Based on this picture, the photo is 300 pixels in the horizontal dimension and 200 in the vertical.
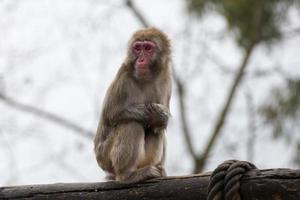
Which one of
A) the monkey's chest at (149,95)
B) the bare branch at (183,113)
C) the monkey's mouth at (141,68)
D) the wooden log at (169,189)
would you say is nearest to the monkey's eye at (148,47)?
the monkey's mouth at (141,68)

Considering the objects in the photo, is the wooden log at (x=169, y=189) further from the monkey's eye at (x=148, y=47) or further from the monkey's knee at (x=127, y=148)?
the monkey's eye at (x=148, y=47)

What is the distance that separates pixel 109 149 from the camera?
629cm

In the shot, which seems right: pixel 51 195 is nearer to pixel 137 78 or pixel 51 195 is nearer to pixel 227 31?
pixel 137 78

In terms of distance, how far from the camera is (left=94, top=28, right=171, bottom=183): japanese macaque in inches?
243

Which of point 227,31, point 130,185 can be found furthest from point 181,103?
point 130,185

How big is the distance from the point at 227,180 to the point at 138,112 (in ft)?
6.51

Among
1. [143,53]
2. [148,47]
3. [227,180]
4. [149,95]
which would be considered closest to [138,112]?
[149,95]

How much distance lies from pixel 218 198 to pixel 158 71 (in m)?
2.69

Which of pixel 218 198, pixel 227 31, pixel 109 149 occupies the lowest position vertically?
pixel 218 198

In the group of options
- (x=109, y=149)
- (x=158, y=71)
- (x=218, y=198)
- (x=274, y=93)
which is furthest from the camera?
(x=274, y=93)

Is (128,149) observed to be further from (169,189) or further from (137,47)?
(169,189)

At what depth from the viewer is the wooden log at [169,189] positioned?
4371 millimetres

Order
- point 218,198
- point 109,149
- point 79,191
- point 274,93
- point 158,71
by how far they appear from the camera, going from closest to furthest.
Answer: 1. point 218,198
2. point 79,191
3. point 109,149
4. point 158,71
5. point 274,93

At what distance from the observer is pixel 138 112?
6262 millimetres
